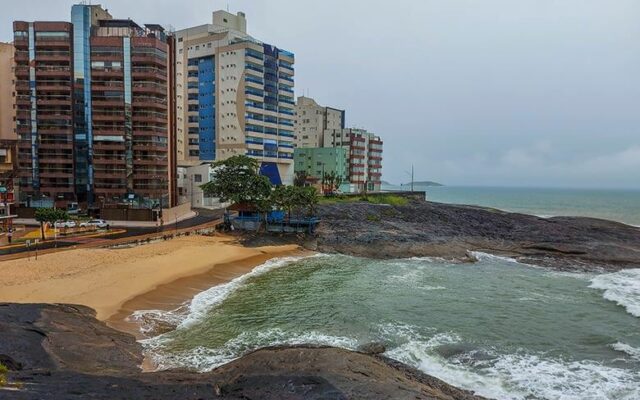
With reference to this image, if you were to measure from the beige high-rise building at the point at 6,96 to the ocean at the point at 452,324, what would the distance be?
2697 inches

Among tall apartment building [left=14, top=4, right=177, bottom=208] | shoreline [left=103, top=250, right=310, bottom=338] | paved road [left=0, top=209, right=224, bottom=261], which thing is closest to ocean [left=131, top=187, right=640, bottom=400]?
shoreline [left=103, top=250, right=310, bottom=338]

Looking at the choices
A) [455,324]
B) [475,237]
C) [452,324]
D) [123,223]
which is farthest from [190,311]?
[475,237]

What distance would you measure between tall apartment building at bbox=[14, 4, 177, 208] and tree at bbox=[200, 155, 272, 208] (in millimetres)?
19889

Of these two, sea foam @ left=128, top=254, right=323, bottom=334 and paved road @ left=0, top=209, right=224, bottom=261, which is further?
paved road @ left=0, top=209, right=224, bottom=261

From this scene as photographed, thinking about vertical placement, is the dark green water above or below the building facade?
below

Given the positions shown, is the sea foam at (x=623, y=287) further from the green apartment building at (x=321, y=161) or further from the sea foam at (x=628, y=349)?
the green apartment building at (x=321, y=161)

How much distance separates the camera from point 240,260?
144 feet

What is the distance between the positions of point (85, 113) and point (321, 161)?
78212 millimetres

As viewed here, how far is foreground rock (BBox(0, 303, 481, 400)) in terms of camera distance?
518 inches

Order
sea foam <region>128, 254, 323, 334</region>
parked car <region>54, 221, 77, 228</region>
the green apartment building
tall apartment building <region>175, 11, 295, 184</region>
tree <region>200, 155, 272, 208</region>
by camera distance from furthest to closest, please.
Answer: the green apartment building, tall apartment building <region>175, 11, 295, 184</region>, tree <region>200, 155, 272, 208</region>, parked car <region>54, 221, 77, 228</region>, sea foam <region>128, 254, 323, 334</region>

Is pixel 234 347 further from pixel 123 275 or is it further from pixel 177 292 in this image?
pixel 123 275

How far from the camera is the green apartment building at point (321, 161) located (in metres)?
138

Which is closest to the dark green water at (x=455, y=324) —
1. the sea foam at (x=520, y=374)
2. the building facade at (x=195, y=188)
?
the sea foam at (x=520, y=374)

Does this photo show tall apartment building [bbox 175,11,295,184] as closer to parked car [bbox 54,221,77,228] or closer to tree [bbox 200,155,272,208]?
tree [bbox 200,155,272,208]
